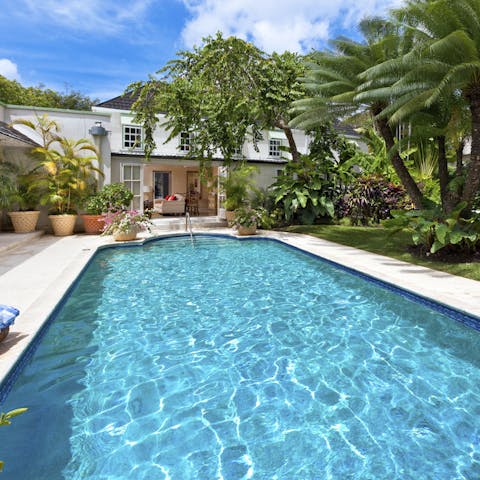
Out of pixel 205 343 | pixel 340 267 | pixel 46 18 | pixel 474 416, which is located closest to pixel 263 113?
pixel 340 267

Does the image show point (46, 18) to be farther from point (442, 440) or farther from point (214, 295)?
point (442, 440)

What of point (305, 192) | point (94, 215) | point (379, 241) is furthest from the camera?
point (305, 192)

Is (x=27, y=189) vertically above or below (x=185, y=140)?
below

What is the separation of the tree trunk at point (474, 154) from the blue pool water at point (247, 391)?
12.9 ft

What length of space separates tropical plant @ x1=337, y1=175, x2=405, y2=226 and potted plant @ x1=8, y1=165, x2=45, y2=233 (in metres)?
12.5

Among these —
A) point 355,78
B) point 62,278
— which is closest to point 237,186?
point 355,78

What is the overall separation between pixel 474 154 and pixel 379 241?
13.6ft

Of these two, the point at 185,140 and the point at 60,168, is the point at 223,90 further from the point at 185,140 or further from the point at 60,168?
the point at 60,168

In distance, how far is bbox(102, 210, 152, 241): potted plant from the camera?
12594 millimetres

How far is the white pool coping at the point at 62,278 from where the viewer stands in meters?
4.81

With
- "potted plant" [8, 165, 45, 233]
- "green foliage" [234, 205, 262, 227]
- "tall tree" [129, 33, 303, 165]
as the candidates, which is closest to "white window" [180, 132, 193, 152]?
"tall tree" [129, 33, 303, 165]

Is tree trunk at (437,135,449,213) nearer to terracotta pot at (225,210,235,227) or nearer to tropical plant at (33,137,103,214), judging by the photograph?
terracotta pot at (225,210,235,227)

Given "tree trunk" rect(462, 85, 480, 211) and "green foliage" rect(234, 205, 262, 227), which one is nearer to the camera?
"tree trunk" rect(462, 85, 480, 211)

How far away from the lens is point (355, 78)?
11.2 metres
